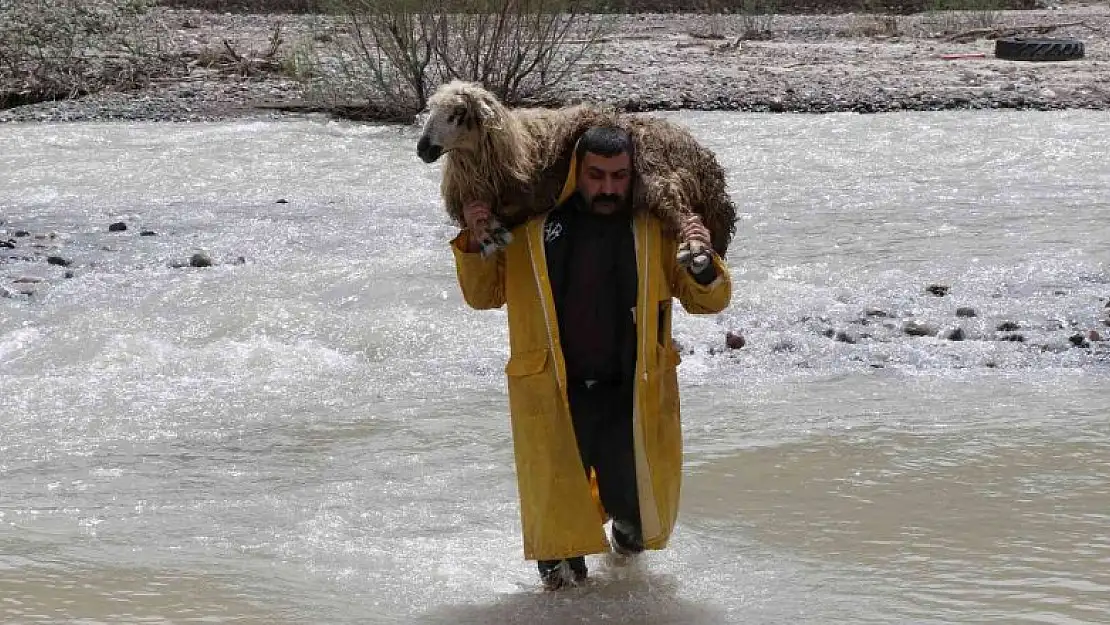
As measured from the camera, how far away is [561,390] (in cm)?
393

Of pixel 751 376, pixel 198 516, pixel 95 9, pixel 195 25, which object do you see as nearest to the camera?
pixel 198 516

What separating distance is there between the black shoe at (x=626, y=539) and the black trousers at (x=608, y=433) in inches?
4.6

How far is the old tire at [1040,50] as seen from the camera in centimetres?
1723

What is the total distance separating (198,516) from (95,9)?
1412cm

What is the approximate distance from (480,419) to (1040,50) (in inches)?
500

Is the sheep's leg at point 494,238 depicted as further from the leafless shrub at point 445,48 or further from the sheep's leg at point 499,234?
the leafless shrub at point 445,48

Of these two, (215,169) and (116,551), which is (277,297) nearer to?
(116,551)

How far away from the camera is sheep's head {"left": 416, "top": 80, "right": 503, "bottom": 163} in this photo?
3688mm

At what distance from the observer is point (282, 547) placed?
4.88m

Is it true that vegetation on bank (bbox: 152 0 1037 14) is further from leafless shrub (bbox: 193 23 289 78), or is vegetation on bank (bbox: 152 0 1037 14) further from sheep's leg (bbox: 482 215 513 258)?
sheep's leg (bbox: 482 215 513 258)

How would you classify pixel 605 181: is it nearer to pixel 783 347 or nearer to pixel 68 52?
pixel 783 347

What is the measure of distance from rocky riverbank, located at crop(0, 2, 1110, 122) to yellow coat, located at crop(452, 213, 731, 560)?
11.1m

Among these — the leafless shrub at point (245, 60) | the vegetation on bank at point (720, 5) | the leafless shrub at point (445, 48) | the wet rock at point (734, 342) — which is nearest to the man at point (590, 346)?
the wet rock at point (734, 342)

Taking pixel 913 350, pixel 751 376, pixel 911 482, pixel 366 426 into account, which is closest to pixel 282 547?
pixel 366 426
